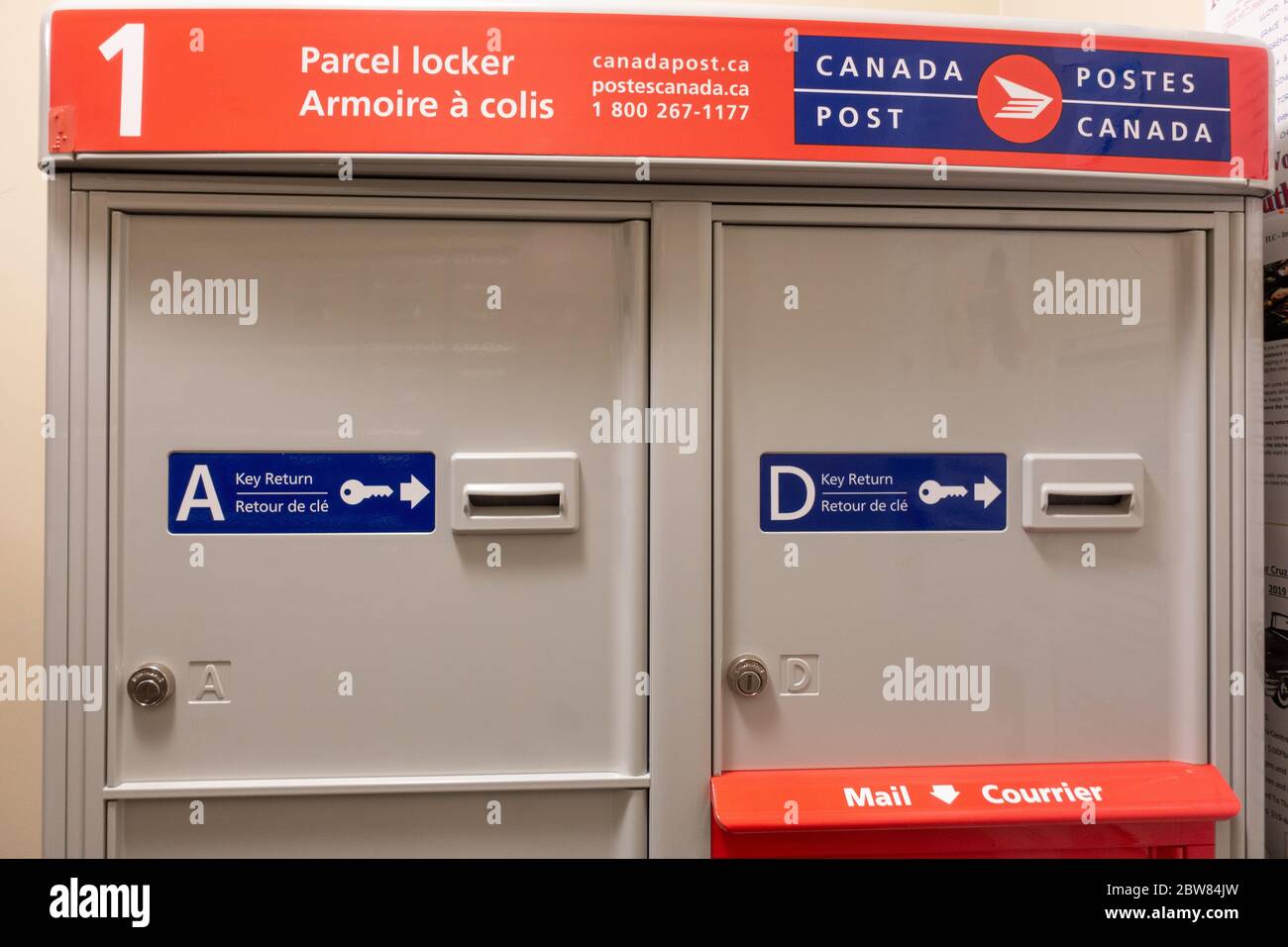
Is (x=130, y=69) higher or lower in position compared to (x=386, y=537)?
higher

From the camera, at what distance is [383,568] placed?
123 centimetres

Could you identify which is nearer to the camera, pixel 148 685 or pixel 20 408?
pixel 148 685

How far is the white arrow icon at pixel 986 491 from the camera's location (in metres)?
1.29

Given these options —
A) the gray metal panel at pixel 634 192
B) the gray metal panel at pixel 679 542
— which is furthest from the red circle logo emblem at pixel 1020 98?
the gray metal panel at pixel 679 542

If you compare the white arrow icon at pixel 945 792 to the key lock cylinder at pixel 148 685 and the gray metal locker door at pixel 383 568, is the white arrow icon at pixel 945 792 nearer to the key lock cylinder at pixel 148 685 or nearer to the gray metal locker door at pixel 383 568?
the gray metal locker door at pixel 383 568

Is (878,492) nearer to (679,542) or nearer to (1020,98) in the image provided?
(679,542)

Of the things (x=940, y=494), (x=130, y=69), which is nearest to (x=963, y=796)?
(x=940, y=494)

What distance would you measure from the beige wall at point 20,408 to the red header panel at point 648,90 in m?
0.86

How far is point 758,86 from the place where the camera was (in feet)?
3.93

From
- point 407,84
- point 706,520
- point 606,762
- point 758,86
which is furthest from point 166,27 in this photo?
point 606,762

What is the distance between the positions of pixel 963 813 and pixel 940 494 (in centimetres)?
53

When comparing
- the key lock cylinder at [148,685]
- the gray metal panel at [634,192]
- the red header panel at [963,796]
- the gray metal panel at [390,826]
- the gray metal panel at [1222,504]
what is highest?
the gray metal panel at [634,192]

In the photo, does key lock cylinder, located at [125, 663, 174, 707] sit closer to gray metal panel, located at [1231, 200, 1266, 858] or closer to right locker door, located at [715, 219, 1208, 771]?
right locker door, located at [715, 219, 1208, 771]

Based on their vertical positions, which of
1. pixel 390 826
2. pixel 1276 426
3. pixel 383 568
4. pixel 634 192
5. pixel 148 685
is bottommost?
pixel 390 826
